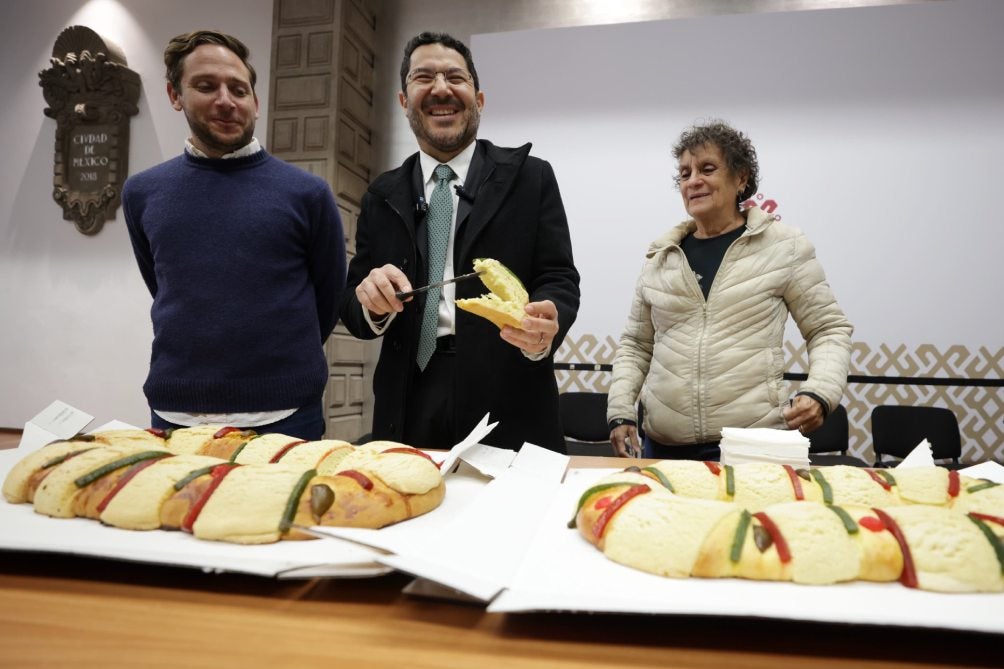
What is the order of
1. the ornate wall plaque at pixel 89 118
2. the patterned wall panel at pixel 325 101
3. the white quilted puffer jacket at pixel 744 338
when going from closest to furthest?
the white quilted puffer jacket at pixel 744 338 → the patterned wall panel at pixel 325 101 → the ornate wall plaque at pixel 89 118

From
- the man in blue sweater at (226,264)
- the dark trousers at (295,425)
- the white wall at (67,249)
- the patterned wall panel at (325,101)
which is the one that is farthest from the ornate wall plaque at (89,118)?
the dark trousers at (295,425)

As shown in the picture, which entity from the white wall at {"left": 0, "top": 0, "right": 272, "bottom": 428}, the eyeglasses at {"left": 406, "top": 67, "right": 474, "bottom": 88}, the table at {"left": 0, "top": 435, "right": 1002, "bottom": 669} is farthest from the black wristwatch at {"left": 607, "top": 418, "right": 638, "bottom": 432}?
the white wall at {"left": 0, "top": 0, "right": 272, "bottom": 428}

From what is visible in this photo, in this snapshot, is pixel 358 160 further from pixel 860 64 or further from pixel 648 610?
pixel 648 610

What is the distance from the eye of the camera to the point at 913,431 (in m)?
3.53

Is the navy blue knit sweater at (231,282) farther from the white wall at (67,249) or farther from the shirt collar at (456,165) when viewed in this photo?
the white wall at (67,249)

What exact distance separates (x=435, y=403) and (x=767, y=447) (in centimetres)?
85

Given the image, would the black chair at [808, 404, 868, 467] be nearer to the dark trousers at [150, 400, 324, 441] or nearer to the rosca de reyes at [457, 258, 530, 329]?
the rosca de reyes at [457, 258, 530, 329]

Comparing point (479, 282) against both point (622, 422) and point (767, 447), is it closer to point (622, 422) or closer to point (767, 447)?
point (622, 422)

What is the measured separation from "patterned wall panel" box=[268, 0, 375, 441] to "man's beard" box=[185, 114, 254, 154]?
107 inches

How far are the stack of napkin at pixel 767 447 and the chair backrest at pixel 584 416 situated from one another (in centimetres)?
245

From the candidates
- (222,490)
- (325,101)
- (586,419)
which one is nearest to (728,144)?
(222,490)

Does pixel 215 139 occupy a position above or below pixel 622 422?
above

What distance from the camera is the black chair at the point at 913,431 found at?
3.47 m

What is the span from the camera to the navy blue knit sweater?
5.07 ft
